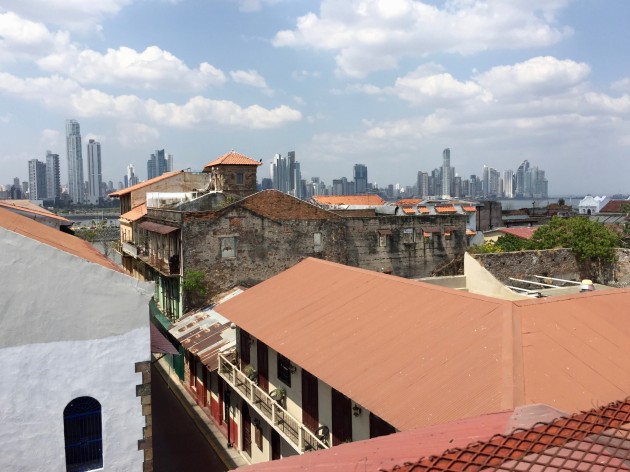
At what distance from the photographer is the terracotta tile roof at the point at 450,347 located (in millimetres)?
9523

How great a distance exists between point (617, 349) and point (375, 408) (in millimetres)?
5208

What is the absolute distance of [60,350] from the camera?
407 inches

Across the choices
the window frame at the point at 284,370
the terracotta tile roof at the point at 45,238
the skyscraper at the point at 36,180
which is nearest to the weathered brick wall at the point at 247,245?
the terracotta tile roof at the point at 45,238

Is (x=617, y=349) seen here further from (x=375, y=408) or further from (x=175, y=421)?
(x=175, y=421)

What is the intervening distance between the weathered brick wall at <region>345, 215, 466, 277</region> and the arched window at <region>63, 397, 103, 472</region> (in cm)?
2321

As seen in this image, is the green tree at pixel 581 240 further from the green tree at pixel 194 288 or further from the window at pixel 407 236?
the green tree at pixel 194 288

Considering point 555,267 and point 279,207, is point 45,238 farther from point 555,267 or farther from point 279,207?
point 555,267

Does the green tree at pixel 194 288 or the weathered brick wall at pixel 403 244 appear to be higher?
the weathered brick wall at pixel 403 244

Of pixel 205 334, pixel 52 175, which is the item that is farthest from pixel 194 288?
pixel 52 175

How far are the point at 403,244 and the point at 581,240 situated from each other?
10672 millimetres

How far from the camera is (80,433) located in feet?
34.6

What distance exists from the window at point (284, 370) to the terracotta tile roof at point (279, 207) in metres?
13.6

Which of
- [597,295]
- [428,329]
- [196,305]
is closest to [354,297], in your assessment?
[428,329]

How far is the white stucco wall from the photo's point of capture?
396 inches
